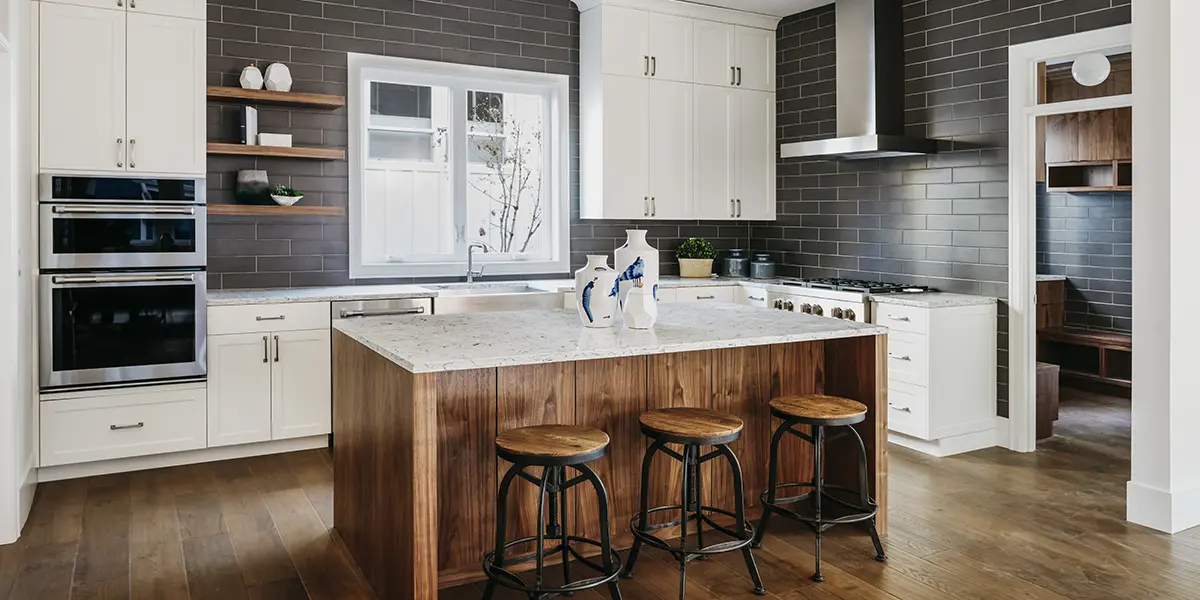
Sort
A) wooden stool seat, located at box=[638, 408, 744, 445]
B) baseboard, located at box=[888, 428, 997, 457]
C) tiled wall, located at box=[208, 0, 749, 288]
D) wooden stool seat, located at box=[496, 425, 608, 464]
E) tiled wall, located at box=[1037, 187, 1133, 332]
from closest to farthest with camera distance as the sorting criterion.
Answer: wooden stool seat, located at box=[496, 425, 608, 464]
wooden stool seat, located at box=[638, 408, 744, 445]
baseboard, located at box=[888, 428, 997, 457]
tiled wall, located at box=[208, 0, 749, 288]
tiled wall, located at box=[1037, 187, 1133, 332]

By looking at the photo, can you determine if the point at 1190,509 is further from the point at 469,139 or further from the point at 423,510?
the point at 469,139

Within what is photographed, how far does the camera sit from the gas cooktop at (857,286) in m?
5.14

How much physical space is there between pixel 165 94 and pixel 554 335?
2686 mm

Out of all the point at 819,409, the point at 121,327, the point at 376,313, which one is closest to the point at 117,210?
the point at 121,327

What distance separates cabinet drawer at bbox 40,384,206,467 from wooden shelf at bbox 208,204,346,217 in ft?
3.22

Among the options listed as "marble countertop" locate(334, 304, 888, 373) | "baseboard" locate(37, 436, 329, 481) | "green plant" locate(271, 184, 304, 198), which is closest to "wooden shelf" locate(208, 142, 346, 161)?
"green plant" locate(271, 184, 304, 198)

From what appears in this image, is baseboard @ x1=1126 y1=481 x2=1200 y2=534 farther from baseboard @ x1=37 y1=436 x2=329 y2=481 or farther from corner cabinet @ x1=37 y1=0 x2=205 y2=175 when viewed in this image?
corner cabinet @ x1=37 y1=0 x2=205 y2=175

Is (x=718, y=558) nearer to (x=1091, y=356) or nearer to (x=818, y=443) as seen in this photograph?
(x=818, y=443)

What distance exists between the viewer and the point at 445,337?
120 inches

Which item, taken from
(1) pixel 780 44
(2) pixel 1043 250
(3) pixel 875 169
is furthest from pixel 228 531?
(2) pixel 1043 250

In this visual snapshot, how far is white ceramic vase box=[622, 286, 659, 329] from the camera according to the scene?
129 inches

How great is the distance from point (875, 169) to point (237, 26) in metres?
4.01

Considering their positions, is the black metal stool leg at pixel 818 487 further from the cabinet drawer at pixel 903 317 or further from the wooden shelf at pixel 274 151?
the wooden shelf at pixel 274 151

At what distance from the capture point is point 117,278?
13.9 feet
